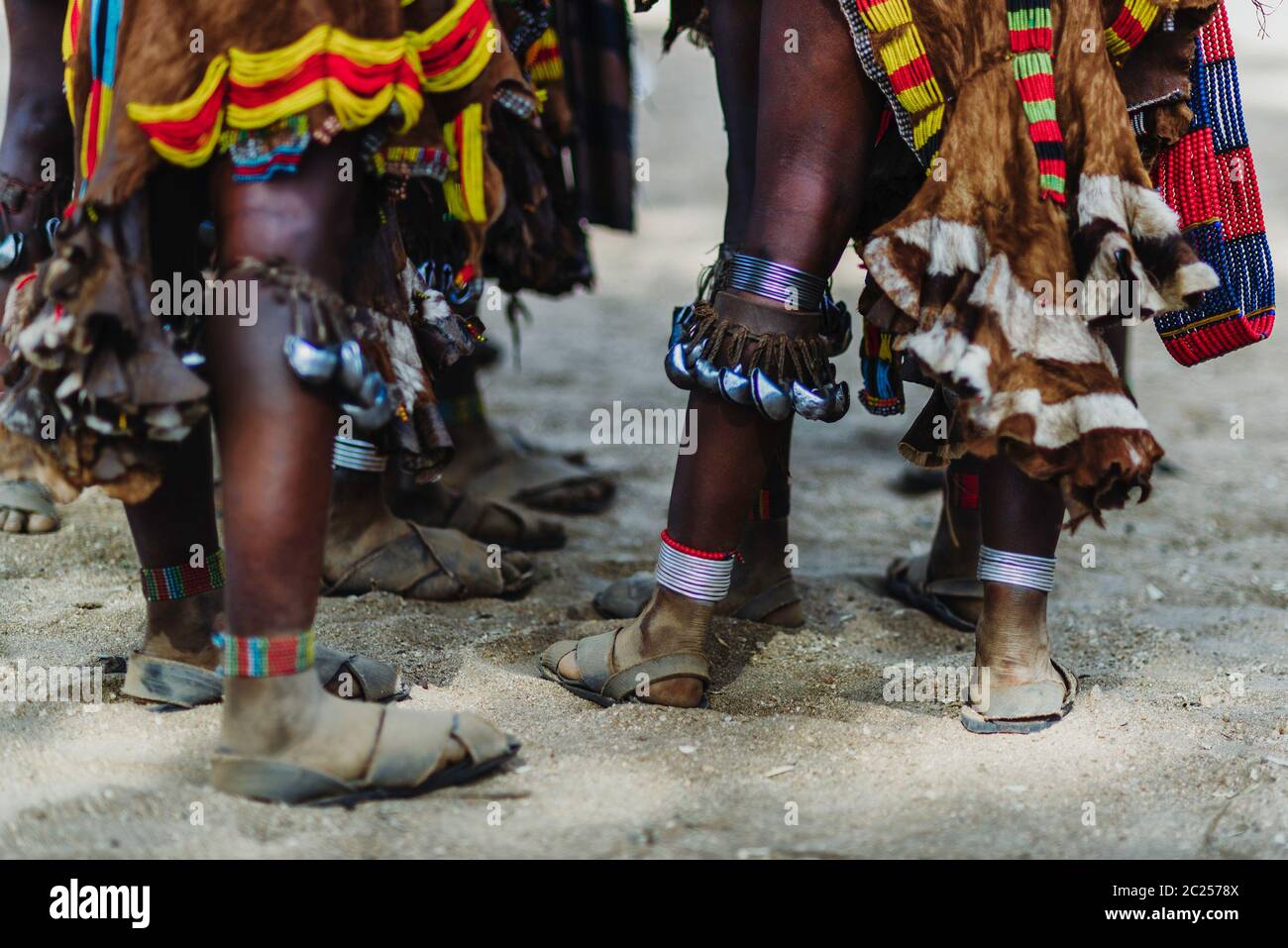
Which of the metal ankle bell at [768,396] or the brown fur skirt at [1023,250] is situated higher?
the brown fur skirt at [1023,250]

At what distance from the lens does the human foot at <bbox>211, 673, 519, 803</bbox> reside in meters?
1.61

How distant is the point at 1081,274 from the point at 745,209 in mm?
705

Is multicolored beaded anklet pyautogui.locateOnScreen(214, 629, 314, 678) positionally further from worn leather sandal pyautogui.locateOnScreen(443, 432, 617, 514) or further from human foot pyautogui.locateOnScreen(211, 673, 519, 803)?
worn leather sandal pyautogui.locateOnScreen(443, 432, 617, 514)

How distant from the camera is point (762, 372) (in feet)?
6.42

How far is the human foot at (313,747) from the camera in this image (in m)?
1.61

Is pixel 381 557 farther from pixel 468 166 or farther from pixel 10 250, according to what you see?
pixel 468 166

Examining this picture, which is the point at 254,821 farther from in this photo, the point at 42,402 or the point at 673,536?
the point at 673,536

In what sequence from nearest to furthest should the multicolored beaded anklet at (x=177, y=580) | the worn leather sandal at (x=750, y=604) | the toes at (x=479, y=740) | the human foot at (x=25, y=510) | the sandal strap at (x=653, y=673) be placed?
1. the toes at (x=479, y=740)
2. the multicolored beaded anklet at (x=177, y=580)
3. the sandal strap at (x=653, y=673)
4. the worn leather sandal at (x=750, y=604)
5. the human foot at (x=25, y=510)

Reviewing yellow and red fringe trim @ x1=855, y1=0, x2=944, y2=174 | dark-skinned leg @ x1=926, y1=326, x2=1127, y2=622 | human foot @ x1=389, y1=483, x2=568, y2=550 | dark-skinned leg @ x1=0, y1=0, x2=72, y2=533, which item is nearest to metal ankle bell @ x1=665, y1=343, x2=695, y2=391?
yellow and red fringe trim @ x1=855, y1=0, x2=944, y2=174

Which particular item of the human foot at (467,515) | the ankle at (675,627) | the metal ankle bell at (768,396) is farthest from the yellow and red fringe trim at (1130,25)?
the human foot at (467,515)

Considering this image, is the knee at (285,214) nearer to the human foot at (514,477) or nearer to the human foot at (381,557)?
the human foot at (381,557)

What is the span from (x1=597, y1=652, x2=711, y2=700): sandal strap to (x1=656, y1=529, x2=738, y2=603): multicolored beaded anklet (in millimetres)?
100

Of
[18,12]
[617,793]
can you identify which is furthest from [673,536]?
[18,12]

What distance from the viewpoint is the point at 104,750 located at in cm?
177
